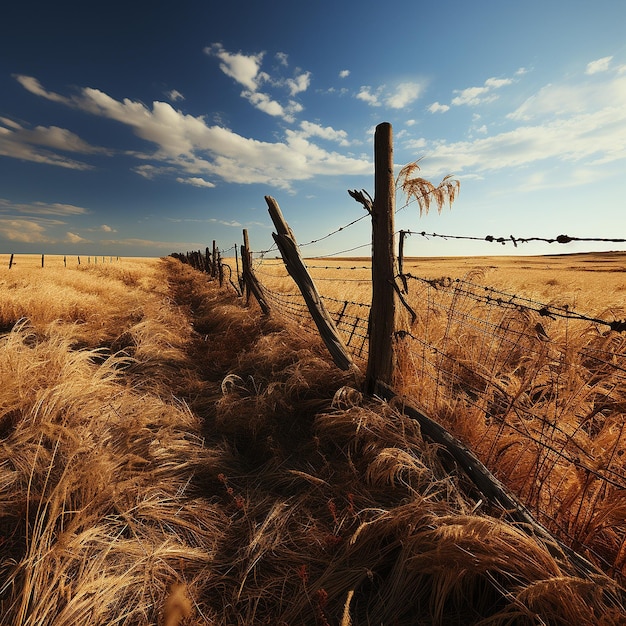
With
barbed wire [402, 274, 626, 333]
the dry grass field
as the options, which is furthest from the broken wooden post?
barbed wire [402, 274, 626, 333]

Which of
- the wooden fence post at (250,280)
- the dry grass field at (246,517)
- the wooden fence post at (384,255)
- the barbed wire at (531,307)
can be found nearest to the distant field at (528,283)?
the wooden fence post at (250,280)

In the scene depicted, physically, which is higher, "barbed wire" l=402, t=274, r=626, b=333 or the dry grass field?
"barbed wire" l=402, t=274, r=626, b=333

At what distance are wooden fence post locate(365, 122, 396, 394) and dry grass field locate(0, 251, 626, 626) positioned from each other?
40 centimetres

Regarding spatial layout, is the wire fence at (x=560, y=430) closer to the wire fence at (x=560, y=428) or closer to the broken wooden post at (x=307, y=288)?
the wire fence at (x=560, y=428)

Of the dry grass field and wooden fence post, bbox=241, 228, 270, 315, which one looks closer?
the dry grass field

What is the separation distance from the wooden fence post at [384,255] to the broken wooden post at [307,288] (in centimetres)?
52

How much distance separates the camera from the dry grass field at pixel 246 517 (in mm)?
1322

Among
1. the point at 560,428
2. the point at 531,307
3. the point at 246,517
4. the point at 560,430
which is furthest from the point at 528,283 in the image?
the point at 246,517

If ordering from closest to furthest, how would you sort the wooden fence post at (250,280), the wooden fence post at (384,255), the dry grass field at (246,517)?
the dry grass field at (246,517), the wooden fence post at (384,255), the wooden fence post at (250,280)

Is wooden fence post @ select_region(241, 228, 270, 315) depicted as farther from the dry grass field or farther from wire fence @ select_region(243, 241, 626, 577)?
wire fence @ select_region(243, 241, 626, 577)

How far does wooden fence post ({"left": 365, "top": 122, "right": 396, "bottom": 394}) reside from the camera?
2.52 m

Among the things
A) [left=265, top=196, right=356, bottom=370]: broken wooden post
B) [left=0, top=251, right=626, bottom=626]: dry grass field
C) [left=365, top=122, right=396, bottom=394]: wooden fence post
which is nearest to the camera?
[left=0, top=251, right=626, bottom=626]: dry grass field

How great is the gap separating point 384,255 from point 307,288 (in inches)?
53.2

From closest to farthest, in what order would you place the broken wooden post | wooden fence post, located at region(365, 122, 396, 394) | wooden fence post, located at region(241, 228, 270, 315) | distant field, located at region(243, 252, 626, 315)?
wooden fence post, located at region(365, 122, 396, 394) < the broken wooden post < wooden fence post, located at region(241, 228, 270, 315) < distant field, located at region(243, 252, 626, 315)
